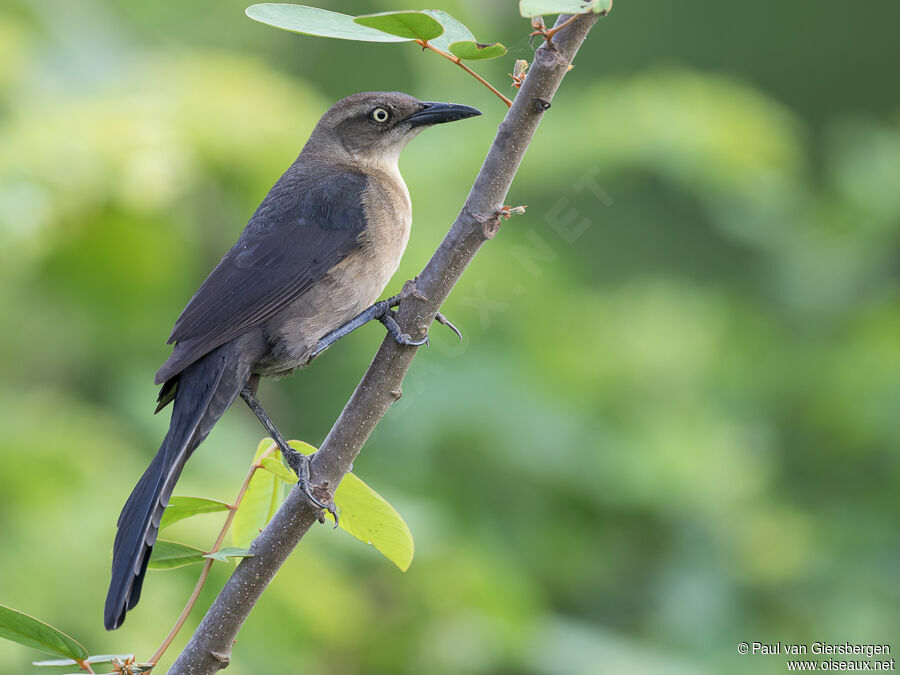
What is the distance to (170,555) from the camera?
191cm

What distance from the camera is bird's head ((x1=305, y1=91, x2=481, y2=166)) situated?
3.28 m

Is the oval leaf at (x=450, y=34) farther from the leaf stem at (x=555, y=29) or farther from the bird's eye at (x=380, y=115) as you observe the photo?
the bird's eye at (x=380, y=115)

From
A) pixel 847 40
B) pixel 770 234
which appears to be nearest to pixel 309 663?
pixel 770 234

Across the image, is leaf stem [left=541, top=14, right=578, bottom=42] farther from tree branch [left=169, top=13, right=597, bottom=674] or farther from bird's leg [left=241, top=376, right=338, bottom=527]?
bird's leg [left=241, top=376, right=338, bottom=527]

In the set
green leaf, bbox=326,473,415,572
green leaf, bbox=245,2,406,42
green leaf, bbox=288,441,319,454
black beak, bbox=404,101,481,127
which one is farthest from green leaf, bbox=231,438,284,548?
black beak, bbox=404,101,481,127

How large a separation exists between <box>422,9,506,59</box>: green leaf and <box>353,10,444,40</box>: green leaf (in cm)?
1

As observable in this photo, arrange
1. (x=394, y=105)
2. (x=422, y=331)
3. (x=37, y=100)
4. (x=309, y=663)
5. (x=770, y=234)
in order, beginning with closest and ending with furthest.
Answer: (x=422, y=331) < (x=394, y=105) < (x=309, y=663) < (x=37, y=100) < (x=770, y=234)

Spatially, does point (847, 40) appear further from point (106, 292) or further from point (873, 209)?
point (106, 292)

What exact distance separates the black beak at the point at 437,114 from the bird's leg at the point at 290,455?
3.27 ft

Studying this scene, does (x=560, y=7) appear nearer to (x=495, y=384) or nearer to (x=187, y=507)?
(x=187, y=507)

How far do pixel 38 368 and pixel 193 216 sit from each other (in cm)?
114

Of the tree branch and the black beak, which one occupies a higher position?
the black beak

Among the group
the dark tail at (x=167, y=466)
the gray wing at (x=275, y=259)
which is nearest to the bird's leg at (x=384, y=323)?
the gray wing at (x=275, y=259)

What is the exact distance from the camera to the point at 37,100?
4430 millimetres
